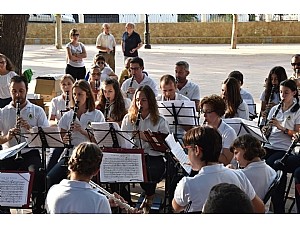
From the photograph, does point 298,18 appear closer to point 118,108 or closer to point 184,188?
point 118,108

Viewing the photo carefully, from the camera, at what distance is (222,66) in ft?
56.8

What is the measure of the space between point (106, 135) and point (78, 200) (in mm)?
1627

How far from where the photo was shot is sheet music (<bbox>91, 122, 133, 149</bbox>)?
4.87m

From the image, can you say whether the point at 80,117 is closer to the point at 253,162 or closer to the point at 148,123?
the point at 148,123

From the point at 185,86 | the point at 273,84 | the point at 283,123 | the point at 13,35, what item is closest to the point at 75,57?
the point at 13,35

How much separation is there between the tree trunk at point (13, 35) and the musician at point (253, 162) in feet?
17.0

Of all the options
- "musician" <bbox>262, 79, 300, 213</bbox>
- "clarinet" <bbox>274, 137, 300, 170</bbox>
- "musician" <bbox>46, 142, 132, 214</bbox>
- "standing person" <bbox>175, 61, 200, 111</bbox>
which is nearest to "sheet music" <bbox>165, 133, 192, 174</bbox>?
"musician" <bbox>46, 142, 132, 214</bbox>

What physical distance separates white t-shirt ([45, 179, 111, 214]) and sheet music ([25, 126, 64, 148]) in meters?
1.59

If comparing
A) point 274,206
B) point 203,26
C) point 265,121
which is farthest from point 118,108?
point 203,26

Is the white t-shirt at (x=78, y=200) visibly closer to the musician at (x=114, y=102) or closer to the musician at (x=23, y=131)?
the musician at (x=23, y=131)

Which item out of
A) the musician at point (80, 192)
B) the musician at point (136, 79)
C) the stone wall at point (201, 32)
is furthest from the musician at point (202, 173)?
the stone wall at point (201, 32)

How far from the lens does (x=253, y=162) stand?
4.07m

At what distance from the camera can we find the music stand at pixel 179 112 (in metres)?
5.41
